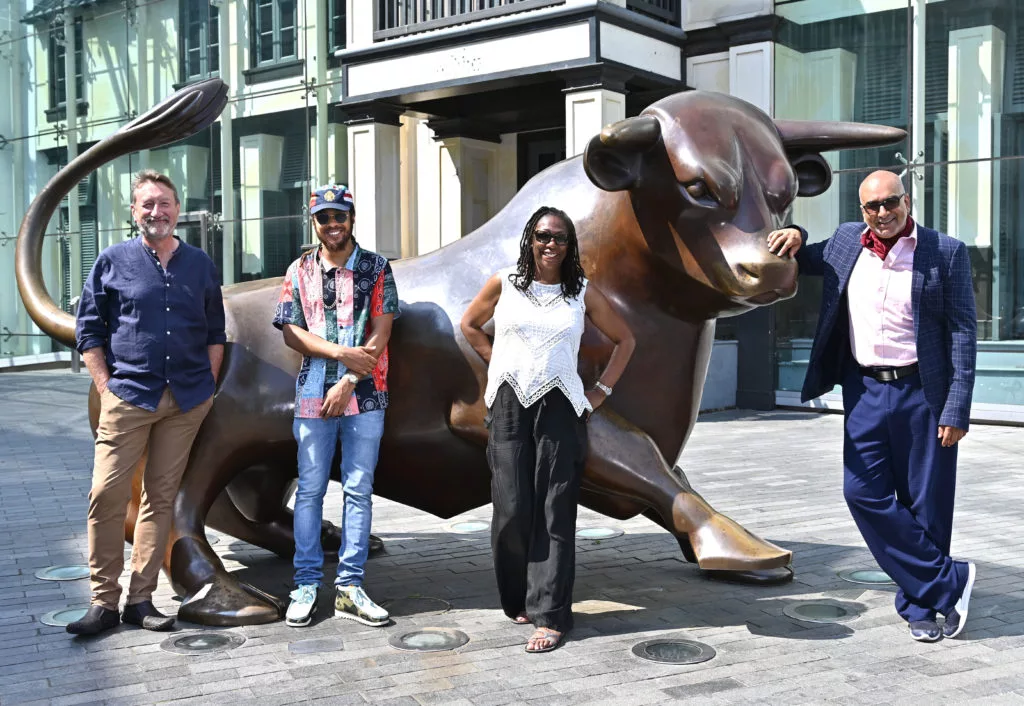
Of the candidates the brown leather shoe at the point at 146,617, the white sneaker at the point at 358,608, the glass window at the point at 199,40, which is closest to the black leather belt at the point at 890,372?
the white sneaker at the point at 358,608

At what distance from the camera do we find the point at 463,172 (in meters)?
13.5

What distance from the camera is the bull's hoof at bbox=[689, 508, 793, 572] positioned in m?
3.74

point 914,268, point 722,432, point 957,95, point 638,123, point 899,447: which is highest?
point 957,95

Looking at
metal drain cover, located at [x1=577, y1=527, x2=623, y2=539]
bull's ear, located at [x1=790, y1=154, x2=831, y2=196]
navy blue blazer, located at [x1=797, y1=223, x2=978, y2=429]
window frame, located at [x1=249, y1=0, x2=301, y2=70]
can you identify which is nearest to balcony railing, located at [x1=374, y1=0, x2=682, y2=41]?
window frame, located at [x1=249, y1=0, x2=301, y2=70]

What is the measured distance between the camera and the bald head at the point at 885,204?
388 centimetres

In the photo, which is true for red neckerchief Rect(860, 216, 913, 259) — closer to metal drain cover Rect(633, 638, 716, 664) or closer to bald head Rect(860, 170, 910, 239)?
bald head Rect(860, 170, 910, 239)

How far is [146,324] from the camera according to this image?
399cm

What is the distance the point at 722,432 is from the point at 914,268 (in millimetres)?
6582

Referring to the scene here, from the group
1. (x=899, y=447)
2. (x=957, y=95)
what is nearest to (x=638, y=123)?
(x=899, y=447)

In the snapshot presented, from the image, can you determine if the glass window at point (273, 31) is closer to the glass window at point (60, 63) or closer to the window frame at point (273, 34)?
the window frame at point (273, 34)

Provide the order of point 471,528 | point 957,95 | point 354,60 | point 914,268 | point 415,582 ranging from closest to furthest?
point 914,268 < point 415,582 < point 471,528 < point 957,95 < point 354,60

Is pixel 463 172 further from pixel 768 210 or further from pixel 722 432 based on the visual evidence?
pixel 768 210

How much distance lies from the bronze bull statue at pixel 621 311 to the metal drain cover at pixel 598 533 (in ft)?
4.38

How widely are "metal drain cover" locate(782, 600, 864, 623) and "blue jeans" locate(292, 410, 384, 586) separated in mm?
1706
